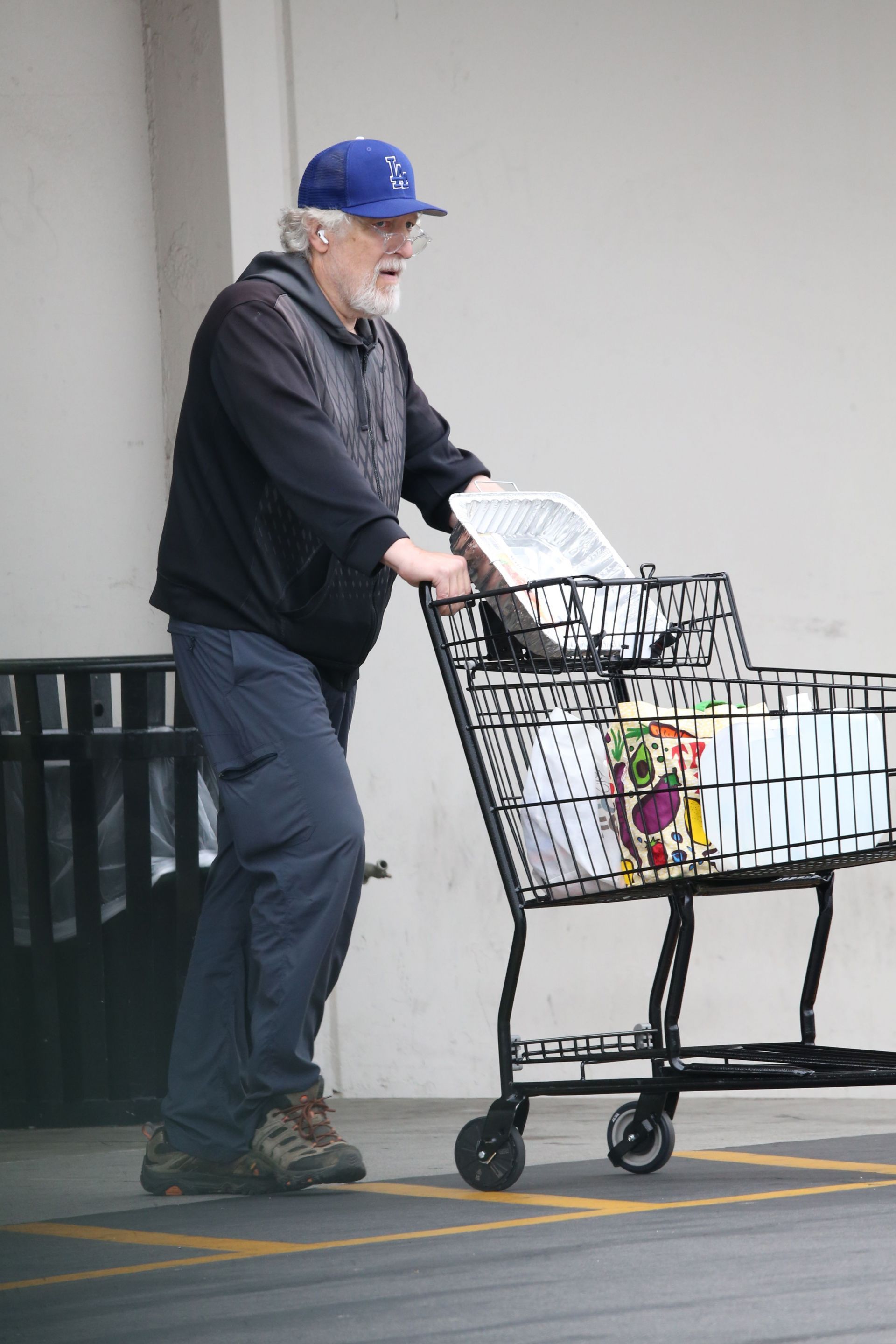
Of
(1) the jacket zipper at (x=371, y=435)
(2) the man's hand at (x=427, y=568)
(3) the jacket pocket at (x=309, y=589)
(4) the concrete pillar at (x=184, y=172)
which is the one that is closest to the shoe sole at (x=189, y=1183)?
(3) the jacket pocket at (x=309, y=589)

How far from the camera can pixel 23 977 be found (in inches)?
162

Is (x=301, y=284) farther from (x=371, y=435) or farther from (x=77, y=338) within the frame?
(x=77, y=338)

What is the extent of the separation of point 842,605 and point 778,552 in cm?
24

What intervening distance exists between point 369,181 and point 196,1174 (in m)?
1.89

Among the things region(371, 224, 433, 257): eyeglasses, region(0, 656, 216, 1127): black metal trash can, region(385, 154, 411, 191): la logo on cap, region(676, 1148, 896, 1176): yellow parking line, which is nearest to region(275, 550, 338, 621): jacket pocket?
region(371, 224, 433, 257): eyeglasses

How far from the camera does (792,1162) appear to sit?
3426mm

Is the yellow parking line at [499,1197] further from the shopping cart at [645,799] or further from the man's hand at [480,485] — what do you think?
the man's hand at [480,485]

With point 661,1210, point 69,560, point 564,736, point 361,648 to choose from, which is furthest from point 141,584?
point 661,1210

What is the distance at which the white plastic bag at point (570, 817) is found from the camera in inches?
123

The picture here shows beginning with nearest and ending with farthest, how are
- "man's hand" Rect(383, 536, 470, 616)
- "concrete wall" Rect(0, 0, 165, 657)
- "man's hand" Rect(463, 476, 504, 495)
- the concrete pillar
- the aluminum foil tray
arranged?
"man's hand" Rect(383, 536, 470, 616), the aluminum foil tray, "man's hand" Rect(463, 476, 504, 495), the concrete pillar, "concrete wall" Rect(0, 0, 165, 657)

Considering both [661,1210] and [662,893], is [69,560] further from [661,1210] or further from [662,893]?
[661,1210]

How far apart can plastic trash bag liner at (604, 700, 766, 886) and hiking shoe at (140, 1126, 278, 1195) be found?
0.90 m

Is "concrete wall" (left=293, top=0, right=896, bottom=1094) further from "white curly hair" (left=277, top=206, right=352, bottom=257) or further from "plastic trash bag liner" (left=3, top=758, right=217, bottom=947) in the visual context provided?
"white curly hair" (left=277, top=206, right=352, bottom=257)

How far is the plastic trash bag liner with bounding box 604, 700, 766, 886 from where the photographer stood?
305cm
